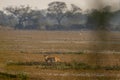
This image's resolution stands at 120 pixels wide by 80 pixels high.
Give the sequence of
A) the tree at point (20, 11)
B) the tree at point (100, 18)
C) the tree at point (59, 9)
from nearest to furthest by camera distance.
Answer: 1. the tree at point (100, 18)
2. the tree at point (59, 9)
3. the tree at point (20, 11)

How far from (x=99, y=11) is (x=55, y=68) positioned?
38.1ft

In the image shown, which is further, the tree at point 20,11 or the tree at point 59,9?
the tree at point 20,11

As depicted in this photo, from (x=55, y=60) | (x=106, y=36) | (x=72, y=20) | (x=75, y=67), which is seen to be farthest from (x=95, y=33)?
(x=55, y=60)

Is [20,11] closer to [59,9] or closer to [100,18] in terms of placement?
[59,9]

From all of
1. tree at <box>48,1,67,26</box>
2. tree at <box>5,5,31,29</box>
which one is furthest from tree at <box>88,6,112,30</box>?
tree at <box>5,5,31,29</box>

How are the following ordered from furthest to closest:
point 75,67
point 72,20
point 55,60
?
point 55,60 → point 75,67 → point 72,20

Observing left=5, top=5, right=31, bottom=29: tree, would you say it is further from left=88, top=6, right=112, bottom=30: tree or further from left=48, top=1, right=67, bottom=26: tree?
left=88, top=6, right=112, bottom=30: tree

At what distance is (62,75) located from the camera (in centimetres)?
1194

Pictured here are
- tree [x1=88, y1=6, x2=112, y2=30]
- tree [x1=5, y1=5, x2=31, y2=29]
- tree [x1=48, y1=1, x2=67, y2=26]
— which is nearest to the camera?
tree [x1=88, y1=6, x2=112, y2=30]

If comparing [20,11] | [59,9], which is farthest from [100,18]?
[20,11]

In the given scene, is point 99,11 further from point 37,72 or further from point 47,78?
point 37,72

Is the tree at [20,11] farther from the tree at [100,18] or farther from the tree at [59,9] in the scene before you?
the tree at [100,18]

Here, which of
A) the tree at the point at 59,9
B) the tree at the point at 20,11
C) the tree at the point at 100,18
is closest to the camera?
the tree at the point at 100,18

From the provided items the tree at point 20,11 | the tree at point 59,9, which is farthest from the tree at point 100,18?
the tree at point 20,11
